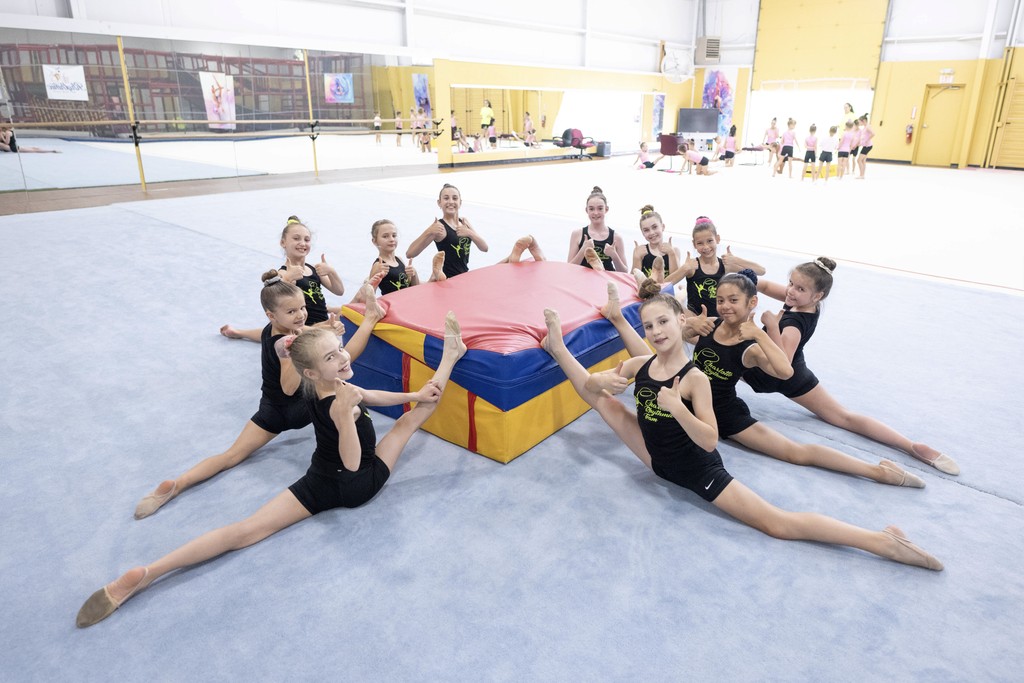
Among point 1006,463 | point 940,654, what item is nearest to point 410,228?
point 1006,463

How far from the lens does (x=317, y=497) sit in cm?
254

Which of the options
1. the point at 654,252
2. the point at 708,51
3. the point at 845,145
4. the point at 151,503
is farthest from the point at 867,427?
the point at 708,51

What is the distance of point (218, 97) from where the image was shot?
44.2 feet

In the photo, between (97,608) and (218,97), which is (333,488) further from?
(218,97)

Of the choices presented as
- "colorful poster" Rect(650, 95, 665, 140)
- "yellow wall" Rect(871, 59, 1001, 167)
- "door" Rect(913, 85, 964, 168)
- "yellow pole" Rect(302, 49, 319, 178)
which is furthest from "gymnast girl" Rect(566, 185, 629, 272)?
"colorful poster" Rect(650, 95, 665, 140)

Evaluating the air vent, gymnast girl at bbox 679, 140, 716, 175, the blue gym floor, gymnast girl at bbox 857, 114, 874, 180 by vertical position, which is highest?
the air vent

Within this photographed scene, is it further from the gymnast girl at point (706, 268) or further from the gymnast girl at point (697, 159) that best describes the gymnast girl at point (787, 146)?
the gymnast girl at point (706, 268)

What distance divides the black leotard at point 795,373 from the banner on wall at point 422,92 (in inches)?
560

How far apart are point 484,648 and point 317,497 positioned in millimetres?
940

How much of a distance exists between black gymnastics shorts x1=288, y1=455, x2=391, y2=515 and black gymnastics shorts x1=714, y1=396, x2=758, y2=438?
1603mm

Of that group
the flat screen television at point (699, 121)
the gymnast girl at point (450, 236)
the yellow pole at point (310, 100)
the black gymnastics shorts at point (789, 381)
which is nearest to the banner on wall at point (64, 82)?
the yellow pole at point (310, 100)

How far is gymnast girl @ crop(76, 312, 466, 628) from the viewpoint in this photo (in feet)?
7.11

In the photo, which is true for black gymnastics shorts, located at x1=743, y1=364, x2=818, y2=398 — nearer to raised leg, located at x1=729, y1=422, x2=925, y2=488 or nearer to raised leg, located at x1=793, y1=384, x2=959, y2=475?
raised leg, located at x1=793, y1=384, x2=959, y2=475

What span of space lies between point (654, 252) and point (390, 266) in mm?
1738
